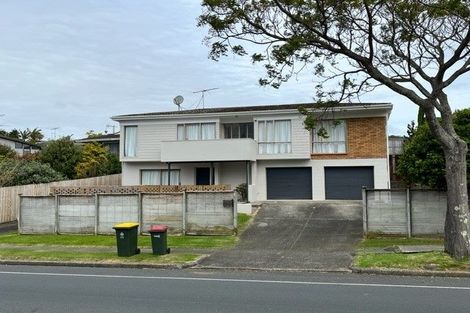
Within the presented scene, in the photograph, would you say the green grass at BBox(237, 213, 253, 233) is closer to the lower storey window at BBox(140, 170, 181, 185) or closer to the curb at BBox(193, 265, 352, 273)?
the curb at BBox(193, 265, 352, 273)

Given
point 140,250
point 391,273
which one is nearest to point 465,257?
point 391,273

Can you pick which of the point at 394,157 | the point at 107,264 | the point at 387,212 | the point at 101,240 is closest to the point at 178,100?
the point at 394,157

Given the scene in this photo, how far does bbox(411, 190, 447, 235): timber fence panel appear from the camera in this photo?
1688cm

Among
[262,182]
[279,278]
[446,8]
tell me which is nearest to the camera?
[279,278]

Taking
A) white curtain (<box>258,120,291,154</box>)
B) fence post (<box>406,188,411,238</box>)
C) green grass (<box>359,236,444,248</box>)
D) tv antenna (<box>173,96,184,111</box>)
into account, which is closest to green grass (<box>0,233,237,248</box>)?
green grass (<box>359,236,444,248</box>)

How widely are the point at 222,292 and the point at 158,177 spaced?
68.2 ft

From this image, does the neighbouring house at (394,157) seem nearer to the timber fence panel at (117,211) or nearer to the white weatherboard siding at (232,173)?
the white weatherboard siding at (232,173)

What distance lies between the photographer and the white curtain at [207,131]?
2831 cm

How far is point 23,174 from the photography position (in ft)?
89.7

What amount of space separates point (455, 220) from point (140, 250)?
942 cm

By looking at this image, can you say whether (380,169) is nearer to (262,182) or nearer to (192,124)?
(262,182)

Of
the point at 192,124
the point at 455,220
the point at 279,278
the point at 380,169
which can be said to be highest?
the point at 192,124

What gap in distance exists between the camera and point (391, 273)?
11.5 m

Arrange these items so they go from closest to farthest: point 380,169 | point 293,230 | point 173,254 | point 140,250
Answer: point 173,254, point 140,250, point 293,230, point 380,169
